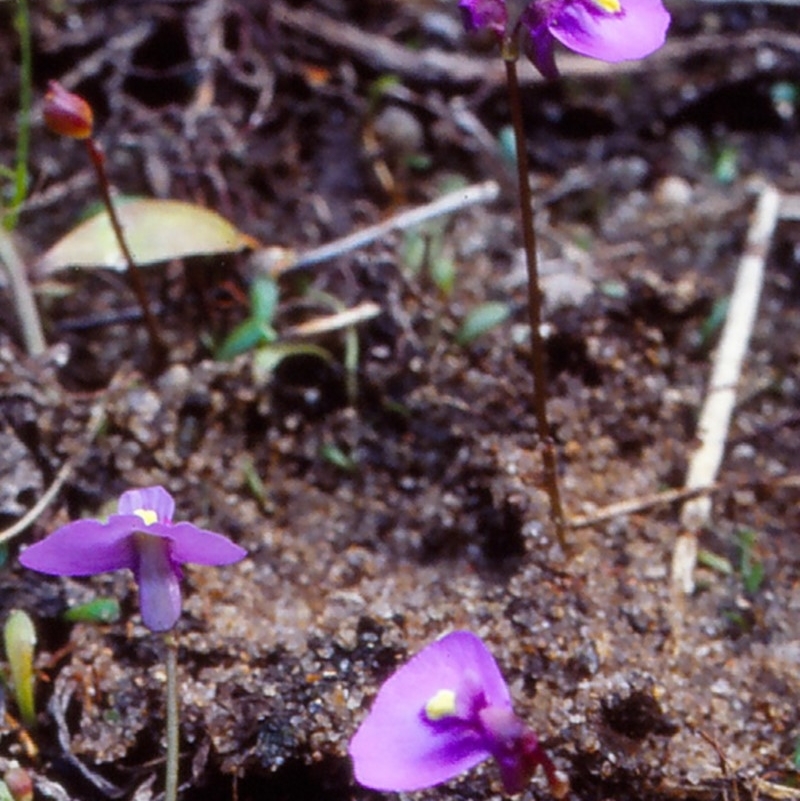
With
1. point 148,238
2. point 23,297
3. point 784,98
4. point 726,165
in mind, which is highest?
point 784,98

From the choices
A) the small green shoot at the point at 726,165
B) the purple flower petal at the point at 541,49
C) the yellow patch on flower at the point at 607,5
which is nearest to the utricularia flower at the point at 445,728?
the purple flower petal at the point at 541,49

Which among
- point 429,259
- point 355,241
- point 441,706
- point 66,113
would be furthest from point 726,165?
point 441,706

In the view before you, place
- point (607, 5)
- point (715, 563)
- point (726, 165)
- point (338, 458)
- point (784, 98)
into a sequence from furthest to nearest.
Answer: point (784, 98), point (726, 165), point (338, 458), point (715, 563), point (607, 5)

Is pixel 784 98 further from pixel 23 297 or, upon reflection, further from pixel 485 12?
pixel 23 297

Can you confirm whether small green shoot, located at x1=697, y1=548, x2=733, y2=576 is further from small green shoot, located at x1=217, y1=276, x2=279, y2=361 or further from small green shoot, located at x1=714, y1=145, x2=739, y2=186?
small green shoot, located at x1=714, y1=145, x2=739, y2=186

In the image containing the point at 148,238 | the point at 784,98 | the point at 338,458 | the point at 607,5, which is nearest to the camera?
the point at 607,5

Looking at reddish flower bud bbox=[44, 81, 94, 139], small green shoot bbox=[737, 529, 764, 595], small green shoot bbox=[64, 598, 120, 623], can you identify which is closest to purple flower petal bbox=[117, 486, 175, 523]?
small green shoot bbox=[64, 598, 120, 623]

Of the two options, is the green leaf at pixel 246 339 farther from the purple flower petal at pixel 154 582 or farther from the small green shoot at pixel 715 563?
the small green shoot at pixel 715 563
